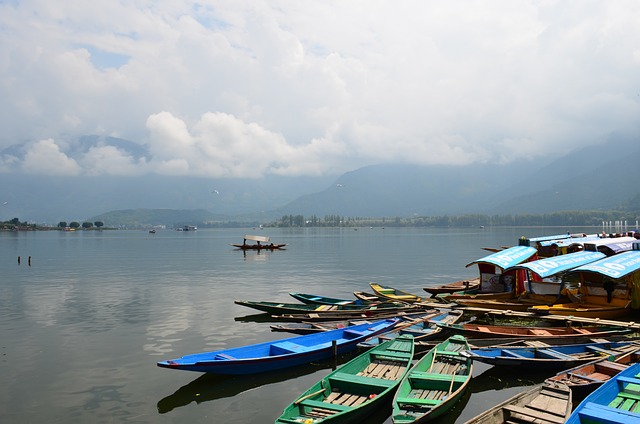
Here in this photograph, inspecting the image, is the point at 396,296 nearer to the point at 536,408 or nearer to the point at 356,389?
the point at 356,389

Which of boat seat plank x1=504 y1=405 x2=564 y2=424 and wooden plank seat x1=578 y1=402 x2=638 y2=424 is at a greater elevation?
wooden plank seat x1=578 y1=402 x2=638 y2=424

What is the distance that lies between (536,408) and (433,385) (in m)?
3.16

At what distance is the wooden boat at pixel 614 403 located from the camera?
1167 centimetres

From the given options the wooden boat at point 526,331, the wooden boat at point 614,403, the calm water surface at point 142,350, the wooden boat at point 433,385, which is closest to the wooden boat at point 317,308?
the calm water surface at point 142,350

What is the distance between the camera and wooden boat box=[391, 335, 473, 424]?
13.2 m

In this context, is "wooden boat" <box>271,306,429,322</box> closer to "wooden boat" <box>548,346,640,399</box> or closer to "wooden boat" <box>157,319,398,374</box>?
"wooden boat" <box>157,319,398,374</box>

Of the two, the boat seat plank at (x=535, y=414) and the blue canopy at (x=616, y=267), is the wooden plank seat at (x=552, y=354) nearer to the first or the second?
the boat seat plank at (x=535, y=414)

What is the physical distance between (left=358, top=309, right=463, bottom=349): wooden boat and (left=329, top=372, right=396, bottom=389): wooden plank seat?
5089 mm

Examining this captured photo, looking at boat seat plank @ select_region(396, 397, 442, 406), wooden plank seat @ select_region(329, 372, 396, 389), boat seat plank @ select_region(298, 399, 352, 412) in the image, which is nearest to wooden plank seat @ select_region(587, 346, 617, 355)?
boat seat plank @ select_region(396, 397, 442, 406)

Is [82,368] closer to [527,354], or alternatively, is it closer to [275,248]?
[527,354]

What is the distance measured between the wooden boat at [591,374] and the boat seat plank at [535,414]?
8.48 ft

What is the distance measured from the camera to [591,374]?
636 inches

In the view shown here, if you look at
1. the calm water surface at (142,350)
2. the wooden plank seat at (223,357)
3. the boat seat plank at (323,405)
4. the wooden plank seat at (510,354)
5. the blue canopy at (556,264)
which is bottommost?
the calm water surface at (142,350)

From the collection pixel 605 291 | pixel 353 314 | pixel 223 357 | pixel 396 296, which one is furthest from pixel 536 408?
pixel 396 296
